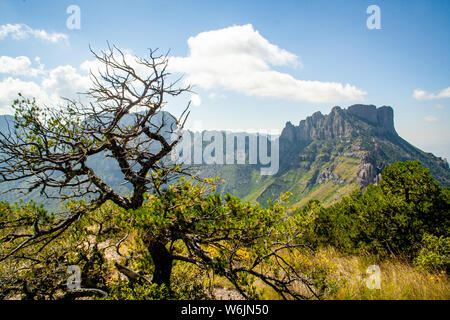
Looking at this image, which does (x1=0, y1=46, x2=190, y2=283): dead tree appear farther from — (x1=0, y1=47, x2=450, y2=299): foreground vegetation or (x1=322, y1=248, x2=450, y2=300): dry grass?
(x1=322, y1=248, x2=450, y2=300): dry grass

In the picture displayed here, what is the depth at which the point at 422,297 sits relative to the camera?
569cm

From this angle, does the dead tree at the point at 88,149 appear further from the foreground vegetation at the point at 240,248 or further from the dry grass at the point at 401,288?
the dry grass at the point at 401,288

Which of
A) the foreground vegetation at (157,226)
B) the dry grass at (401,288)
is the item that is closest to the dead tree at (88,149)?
the foreground vegetation at (157,226)

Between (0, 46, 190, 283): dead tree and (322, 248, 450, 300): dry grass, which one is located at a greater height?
(0, 46, 190, 283): dead tree

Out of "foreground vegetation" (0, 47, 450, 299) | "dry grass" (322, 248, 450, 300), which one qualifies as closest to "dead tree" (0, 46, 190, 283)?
"foreground vegetation" (0, 47, 450, 299)

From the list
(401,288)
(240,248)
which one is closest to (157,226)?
(240,248)

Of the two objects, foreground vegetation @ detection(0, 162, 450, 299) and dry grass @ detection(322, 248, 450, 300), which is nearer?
foreground vegetation @ detection(0, 162, 450, 299)

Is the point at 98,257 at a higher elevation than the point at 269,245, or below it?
below

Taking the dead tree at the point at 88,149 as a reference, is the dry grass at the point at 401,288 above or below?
below

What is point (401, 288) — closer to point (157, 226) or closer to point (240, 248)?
point (240, 248)
